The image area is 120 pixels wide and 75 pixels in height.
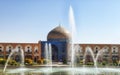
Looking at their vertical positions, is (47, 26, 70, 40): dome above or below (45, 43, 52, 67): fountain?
above

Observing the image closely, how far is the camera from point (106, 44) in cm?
4491

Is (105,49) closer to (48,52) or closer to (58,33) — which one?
(58,33)

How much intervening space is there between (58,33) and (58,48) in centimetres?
212

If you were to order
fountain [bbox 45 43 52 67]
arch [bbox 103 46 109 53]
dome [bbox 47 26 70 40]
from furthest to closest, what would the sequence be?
1. arch [bbox 103 46 109 53]
2. fountain [bbox 45 43 52 67]
3. dome [bbox 47 26 70 40]

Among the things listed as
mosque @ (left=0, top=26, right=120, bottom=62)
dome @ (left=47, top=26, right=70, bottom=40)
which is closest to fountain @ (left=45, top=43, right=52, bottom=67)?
mosque @ (left=0, top=26, right=120, bottom=62)

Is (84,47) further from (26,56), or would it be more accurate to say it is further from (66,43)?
(26,56)

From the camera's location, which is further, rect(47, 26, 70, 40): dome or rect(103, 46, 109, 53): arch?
rect(103, 46, 109, 53): arch

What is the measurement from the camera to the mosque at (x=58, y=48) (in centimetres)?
4381

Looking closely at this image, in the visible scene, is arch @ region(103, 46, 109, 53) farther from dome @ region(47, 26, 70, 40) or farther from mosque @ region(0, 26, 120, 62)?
dome @ region(47, 26, 70, 40)

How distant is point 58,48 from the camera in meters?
44.8

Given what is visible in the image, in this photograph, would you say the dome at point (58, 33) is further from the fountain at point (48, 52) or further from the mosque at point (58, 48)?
the fountain at point (48, 52)

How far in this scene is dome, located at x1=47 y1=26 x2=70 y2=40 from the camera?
1730 inches

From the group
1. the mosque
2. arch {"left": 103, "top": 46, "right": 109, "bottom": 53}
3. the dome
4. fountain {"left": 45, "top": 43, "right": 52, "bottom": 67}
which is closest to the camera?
the mosque

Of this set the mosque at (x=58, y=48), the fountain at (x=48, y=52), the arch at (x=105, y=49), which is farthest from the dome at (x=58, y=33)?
the arch at (x=105, y=49)
